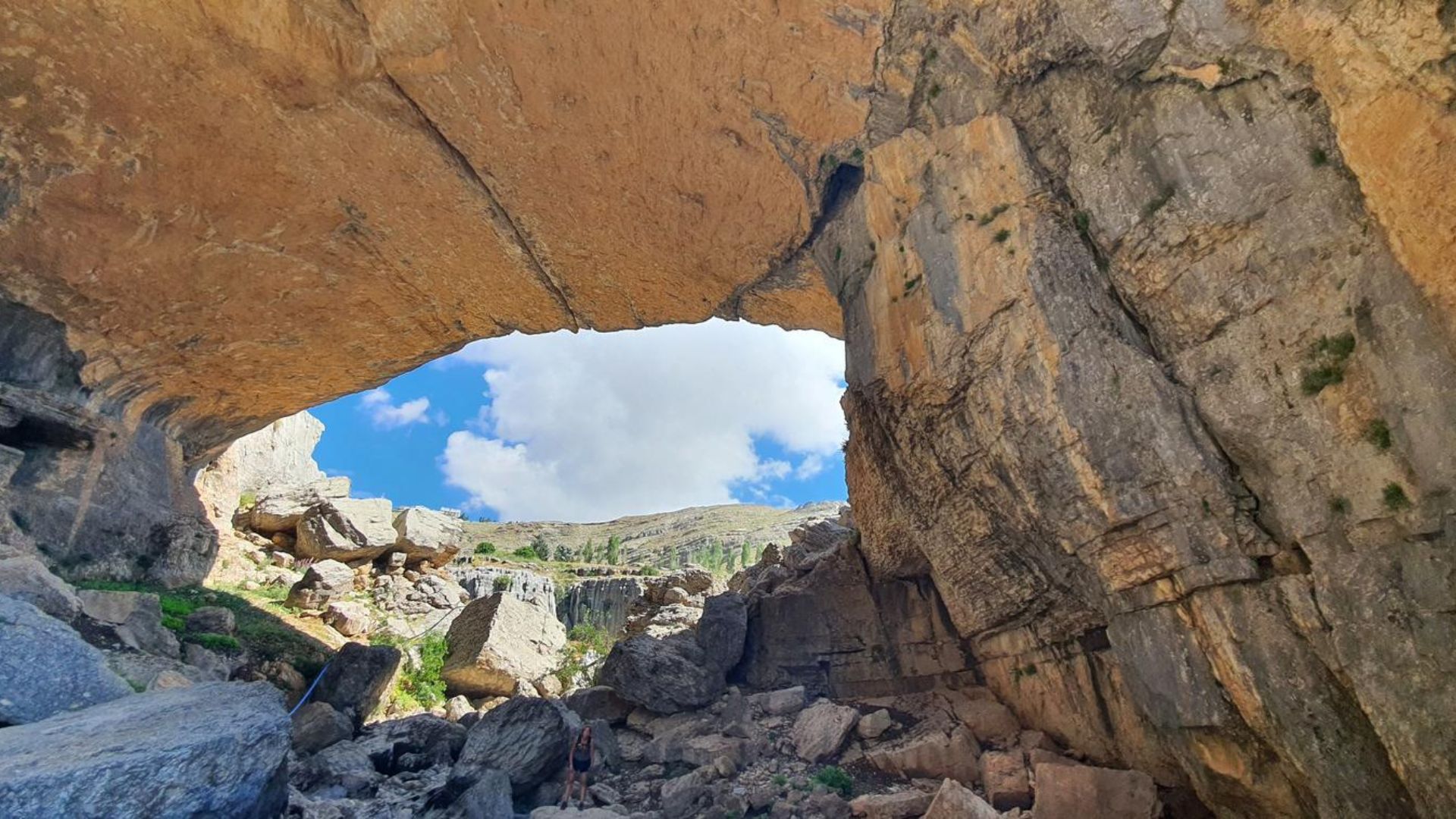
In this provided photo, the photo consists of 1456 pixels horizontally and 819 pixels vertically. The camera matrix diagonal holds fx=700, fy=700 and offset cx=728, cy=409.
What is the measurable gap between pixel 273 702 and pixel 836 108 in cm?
989

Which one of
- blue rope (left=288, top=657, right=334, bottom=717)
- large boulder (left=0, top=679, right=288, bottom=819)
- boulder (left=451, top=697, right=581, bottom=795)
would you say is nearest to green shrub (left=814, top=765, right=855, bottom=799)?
boulder (left=451, top=697, right=581, bottom=795)

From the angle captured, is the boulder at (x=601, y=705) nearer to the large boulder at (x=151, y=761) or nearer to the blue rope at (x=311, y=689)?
the blue rope at (x=311, y=689)

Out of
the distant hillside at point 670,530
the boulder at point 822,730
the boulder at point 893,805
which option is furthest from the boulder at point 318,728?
the distant hillside at point 670,530

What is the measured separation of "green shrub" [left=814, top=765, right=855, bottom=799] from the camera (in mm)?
9961

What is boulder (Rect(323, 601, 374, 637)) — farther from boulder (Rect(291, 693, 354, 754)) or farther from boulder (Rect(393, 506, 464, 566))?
boulder (Rect(291, 693, 354, 754))

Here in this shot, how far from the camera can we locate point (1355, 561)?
5.72 meters

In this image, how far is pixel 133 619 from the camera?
1141cm

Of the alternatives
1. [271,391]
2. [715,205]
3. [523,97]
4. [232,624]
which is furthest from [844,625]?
[271,391]

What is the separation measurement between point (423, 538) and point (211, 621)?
12705 millimetres

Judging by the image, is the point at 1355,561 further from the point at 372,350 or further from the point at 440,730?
the point at 372,350

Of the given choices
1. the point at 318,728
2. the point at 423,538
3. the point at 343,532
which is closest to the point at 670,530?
the point at 423,538

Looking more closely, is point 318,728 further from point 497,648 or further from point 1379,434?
point 1379,434

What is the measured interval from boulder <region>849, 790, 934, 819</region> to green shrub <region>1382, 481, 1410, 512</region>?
19.1 feet

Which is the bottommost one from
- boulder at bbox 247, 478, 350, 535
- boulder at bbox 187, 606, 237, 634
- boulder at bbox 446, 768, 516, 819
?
boulder at bbox 446, 768, 516, 819
